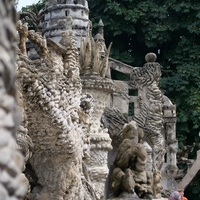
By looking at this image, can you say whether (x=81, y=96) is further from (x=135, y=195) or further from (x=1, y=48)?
(x=1, y=48)

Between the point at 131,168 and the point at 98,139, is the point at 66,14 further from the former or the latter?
the point at 98,139

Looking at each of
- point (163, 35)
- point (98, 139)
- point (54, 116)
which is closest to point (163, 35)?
point (163, 35)

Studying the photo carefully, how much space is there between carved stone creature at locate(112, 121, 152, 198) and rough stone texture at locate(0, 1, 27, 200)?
40.8 ft

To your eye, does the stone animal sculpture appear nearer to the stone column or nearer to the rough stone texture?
the stone column

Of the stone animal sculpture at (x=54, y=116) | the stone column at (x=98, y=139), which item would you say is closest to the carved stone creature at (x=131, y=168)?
the stone column at (x=98, y=139)

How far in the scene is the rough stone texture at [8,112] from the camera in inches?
57.4

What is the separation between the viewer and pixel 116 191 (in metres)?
14.1

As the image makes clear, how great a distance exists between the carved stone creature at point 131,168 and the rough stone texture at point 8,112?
12.4 meters

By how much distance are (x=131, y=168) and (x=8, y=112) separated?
42.3 ft

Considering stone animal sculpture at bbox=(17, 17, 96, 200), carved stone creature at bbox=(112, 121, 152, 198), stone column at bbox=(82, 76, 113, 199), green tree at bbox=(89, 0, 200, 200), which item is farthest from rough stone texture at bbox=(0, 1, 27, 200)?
green tree at bbox=(89, 0, 200, 200)

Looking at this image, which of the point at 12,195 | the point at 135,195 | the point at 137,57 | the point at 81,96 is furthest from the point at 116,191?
the point at 12,195

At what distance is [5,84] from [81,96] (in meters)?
8.17

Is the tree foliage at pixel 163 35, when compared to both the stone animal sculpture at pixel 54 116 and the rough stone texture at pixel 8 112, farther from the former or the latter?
the rough stone texture at pixel 8 112

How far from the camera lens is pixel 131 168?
46.9 ft
